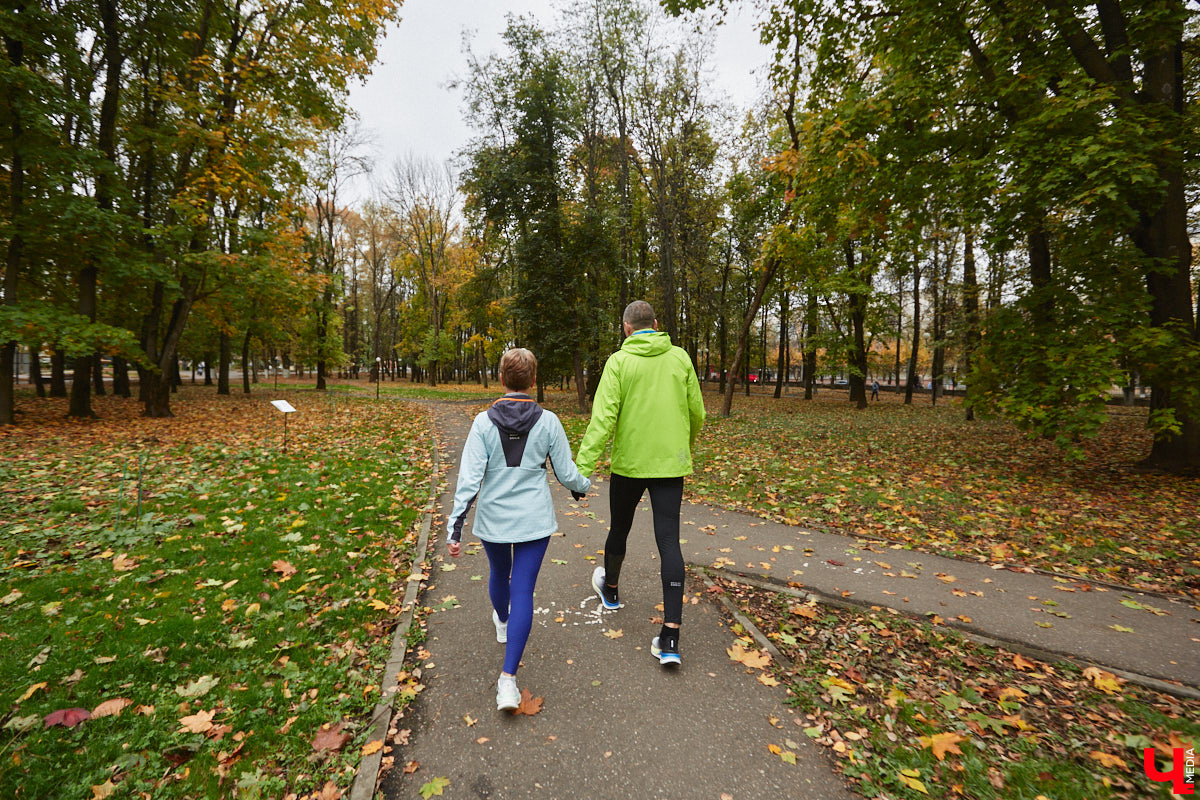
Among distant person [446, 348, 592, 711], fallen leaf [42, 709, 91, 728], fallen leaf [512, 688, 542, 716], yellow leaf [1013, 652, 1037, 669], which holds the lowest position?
fallen leaf [512, 688, 542, 716]

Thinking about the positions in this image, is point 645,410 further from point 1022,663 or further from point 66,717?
point 66,717

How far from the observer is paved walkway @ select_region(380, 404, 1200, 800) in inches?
93.8

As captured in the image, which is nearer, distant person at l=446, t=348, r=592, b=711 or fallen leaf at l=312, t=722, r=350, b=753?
fallen leaf at l=312, t=722, r=350, b=753

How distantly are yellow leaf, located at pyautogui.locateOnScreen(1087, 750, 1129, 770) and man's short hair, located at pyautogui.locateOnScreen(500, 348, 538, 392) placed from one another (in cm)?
350

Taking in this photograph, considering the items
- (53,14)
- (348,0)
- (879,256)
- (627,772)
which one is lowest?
(627,772)

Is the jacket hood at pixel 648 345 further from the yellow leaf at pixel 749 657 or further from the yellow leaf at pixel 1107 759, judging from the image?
the yellow leaf at pixel 1107 759

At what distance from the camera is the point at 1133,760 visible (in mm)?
2428

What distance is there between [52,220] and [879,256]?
19155 millimetres

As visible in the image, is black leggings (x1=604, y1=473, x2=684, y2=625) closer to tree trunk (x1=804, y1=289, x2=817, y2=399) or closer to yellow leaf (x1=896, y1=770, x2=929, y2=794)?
yellow leaf (x1=896, y1=770, x2=929, y2=794)

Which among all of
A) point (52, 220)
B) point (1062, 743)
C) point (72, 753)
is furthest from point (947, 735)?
point (52, 220)

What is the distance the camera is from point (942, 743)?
8.25 feet

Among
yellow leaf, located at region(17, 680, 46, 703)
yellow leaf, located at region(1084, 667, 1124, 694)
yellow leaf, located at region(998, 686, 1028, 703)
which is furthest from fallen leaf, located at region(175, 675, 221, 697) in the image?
yellow leaf, located at region(1084, 667, 1124, 694)

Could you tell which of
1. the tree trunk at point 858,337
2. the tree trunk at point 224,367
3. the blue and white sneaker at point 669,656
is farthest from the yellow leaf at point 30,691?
the tree trunk at point 224,367

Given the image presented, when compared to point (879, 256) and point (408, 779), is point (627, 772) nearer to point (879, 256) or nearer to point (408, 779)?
point (408, 779)
